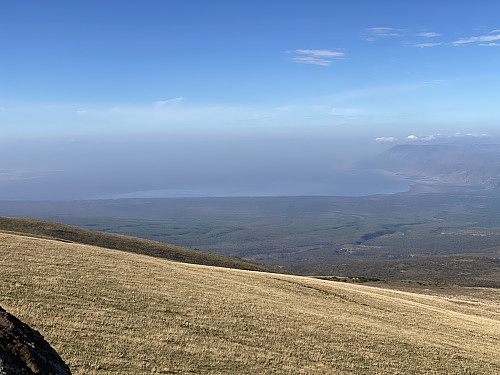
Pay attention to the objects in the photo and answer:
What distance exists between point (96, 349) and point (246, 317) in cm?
800

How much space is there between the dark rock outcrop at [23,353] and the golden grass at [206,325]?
14.7 feet

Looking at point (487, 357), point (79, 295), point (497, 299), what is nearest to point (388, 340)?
point (487, 357)

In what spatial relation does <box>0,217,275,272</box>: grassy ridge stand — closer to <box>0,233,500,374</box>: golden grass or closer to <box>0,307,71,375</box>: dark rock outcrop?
<box>0,233,500,374</box>: golden grass

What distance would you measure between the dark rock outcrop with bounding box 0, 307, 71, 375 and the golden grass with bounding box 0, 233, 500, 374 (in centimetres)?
447

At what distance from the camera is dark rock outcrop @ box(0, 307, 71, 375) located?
7.90m

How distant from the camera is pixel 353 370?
16812 mm

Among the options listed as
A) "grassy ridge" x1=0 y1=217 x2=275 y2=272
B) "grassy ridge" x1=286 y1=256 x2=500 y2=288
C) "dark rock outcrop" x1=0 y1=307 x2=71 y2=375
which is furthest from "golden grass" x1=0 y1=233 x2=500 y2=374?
"grassy ridge" x1=286 y1=256 x2=500 y2=288

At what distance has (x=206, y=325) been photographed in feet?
62.0

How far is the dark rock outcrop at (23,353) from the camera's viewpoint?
790cm

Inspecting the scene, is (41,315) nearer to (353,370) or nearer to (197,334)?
(197,334)

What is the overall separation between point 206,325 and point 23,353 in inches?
443

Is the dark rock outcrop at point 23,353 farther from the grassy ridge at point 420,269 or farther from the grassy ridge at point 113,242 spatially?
the grassy ridge at point 420,269

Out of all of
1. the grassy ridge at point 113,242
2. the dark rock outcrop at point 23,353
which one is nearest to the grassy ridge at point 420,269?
the grassy ridge at point 113,242

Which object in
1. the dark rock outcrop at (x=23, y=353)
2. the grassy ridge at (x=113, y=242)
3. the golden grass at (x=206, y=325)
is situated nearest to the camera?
the dark rock outcrop at (x=23, y=353)
